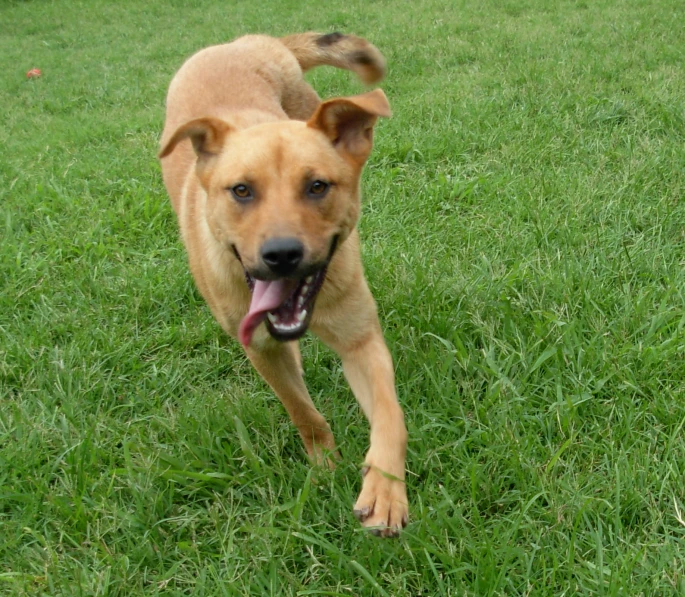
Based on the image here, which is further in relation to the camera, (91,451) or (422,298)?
(422,298)

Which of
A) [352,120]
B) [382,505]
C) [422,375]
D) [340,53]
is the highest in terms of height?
[352,120]

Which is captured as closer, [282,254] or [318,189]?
[282,254]

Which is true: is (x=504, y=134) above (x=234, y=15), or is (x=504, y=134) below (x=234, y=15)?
above

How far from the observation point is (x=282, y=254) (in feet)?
8.42

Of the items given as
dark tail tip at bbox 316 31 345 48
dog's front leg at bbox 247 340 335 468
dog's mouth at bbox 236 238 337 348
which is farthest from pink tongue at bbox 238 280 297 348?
dark tail tip at bbox 316 31 345 48

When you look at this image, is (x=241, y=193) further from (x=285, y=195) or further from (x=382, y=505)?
(x=382, y=505)

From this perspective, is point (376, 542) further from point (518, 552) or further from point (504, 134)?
point (504, 134)

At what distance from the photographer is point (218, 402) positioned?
334cm

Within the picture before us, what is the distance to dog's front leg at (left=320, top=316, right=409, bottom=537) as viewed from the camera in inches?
96.3

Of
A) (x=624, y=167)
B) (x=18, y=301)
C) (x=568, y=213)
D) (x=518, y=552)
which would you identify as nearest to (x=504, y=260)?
(x=568, y=213)

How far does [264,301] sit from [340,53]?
3.00 metres

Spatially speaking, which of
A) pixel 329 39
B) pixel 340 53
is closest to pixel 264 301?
pixel 340 53

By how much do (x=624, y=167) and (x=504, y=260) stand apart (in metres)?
1.37

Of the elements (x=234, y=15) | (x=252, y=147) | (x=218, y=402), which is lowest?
(x=234, y=15)
